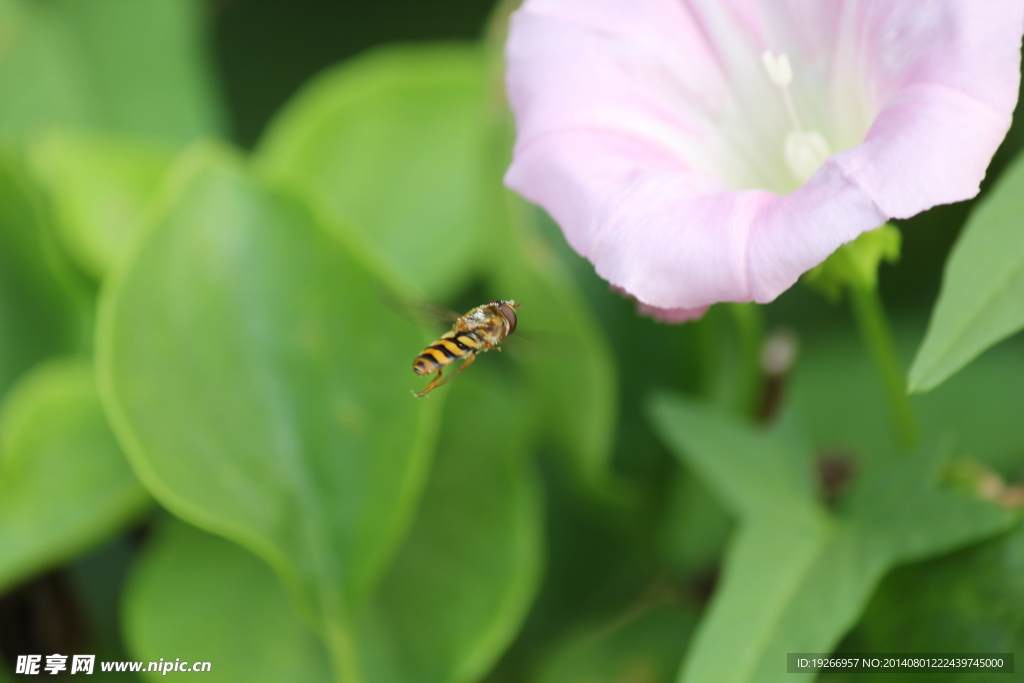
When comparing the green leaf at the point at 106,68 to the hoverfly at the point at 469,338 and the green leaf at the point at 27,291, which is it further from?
the hoverfly at the point at 469,338

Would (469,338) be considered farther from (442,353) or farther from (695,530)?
(695,530)

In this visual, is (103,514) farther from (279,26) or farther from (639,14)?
(279,26)

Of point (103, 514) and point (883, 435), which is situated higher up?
point (103, 514)

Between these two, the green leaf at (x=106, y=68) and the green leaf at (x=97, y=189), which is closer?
the green leaf at (x=97, y=189)

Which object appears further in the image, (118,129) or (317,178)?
(118,129)

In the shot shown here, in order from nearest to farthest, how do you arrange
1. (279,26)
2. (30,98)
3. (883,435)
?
(883,435)
(30,98)
(279,26)

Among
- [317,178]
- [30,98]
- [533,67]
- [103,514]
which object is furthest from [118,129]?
[533,67]

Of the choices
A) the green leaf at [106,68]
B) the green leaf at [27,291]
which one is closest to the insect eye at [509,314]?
the green leaf at [27,291]
